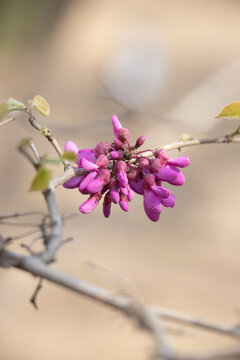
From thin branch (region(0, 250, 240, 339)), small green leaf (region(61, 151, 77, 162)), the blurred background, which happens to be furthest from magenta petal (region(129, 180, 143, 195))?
the blurred background

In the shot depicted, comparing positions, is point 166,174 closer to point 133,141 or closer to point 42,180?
point 42,180

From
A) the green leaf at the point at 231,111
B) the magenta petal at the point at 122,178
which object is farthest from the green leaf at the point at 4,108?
the green leaf at the point at 231,111

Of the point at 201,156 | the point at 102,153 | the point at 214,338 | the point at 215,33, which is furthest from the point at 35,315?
the point at 215,33

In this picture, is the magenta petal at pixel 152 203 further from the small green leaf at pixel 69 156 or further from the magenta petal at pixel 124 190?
the small green leaf at pixel 69 156

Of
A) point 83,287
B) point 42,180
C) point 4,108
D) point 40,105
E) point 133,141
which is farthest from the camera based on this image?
point 133,141

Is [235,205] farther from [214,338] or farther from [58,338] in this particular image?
[58,338]

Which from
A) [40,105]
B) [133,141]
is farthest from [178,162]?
[133,141]

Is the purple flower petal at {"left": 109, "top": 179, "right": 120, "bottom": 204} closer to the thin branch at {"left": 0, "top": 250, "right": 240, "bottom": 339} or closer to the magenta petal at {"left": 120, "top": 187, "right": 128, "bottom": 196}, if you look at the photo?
the magenta petal at {"left": 120, "top": 187, "right": 128, "bottom": 196}
